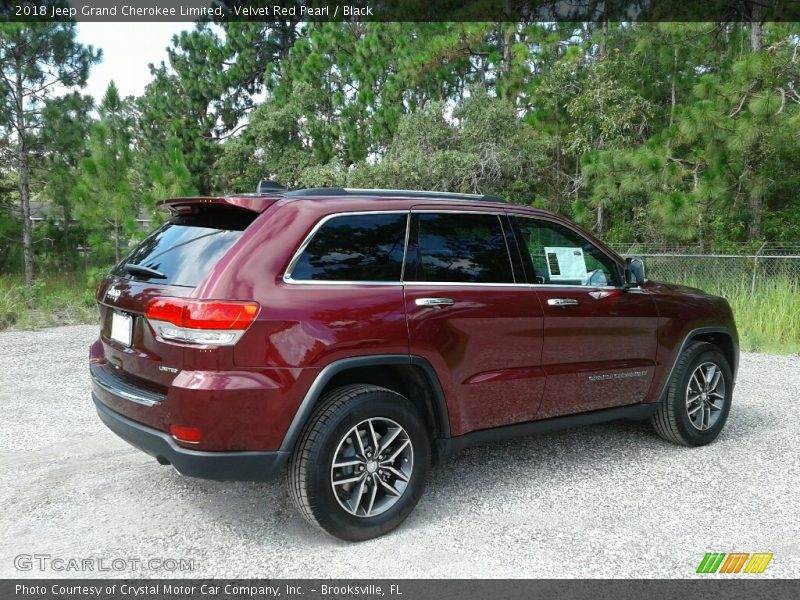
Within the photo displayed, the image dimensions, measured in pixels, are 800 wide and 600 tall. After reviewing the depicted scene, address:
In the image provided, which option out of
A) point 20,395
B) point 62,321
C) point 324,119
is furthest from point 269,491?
point 324,119

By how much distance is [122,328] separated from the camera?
11.5ft

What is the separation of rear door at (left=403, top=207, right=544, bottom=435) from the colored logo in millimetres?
1267

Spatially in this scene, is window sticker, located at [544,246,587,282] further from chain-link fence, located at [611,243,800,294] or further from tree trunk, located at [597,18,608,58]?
tree trunk, located at [597,18,608,58]

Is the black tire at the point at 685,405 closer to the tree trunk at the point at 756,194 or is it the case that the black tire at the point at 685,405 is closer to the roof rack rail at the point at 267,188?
the roof rack rail at the point at 267,188

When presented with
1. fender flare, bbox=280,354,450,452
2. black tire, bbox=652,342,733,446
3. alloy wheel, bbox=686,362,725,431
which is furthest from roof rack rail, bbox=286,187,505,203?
alloy wheel, bbox=686,362,725,431

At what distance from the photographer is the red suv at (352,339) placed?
121 inches

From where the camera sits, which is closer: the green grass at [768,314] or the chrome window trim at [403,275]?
the chrome window trim at [403,275]

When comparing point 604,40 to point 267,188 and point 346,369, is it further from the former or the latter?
point 346,369

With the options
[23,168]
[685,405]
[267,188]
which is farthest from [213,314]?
[23,168]

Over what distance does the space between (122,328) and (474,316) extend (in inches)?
77.6

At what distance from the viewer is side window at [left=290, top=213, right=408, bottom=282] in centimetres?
335

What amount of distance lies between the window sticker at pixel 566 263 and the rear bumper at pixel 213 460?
87.6 inches

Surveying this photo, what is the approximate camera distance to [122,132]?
15328 mm

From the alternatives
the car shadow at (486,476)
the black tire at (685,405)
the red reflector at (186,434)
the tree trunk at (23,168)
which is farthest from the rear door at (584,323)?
the tree trunk at (23,168)
